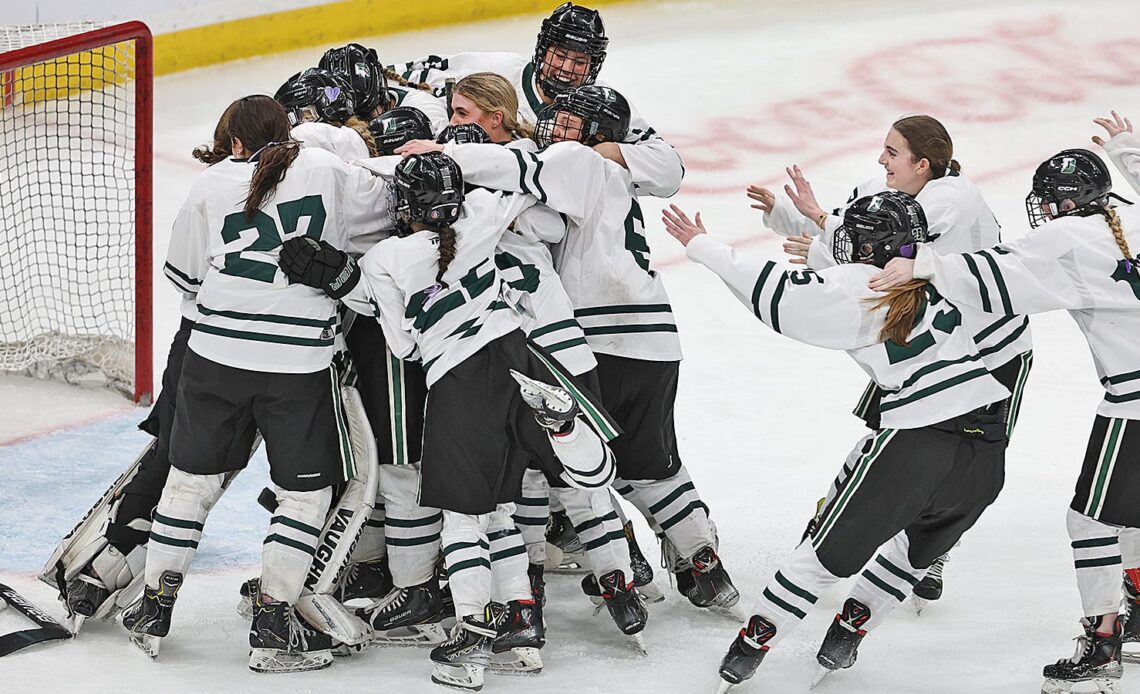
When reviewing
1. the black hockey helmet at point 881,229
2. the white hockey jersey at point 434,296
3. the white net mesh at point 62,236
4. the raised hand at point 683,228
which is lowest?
the white net mesh at point 62,236

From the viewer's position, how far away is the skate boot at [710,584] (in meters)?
3.34

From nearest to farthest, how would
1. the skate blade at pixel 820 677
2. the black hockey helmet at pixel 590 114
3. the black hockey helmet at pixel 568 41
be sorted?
1. the skate blade at pixel 820 677
2. the black hockey helmet at pixel 590 114
3. the black hockey helmet at pixel 568 41

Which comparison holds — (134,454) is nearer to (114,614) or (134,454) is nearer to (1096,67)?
(114,614)

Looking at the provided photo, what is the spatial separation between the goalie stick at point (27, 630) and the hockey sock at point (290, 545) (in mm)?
510

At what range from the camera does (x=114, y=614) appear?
321 cm

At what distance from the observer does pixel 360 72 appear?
137 inches

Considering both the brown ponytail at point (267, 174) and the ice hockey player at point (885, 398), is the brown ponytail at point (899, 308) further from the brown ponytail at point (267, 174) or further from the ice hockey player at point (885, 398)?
the brown ponytail at point (267, 174)

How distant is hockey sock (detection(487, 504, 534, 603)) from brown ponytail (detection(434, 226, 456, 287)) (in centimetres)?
53

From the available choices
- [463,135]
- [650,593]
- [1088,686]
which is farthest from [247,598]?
[1088,686]

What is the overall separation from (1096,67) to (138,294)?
5098 mm

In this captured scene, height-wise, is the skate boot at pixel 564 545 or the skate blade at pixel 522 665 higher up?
the skate blade at pixel 522 665

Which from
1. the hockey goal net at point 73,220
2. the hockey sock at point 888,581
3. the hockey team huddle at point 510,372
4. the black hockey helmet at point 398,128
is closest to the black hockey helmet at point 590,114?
the hockey team huddle at point 510,372

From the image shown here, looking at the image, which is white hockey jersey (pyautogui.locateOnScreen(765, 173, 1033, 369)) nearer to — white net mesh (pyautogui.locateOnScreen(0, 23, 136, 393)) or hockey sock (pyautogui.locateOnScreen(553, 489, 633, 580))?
hockey sock (pyautogui.locateOnScreen(553, 489, 633, 580))

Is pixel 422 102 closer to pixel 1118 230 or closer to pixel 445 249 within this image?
pixel 445 249
